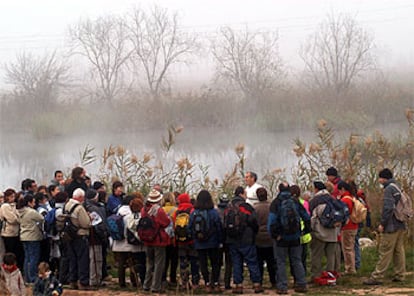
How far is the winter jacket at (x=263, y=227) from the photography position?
29.6 feet

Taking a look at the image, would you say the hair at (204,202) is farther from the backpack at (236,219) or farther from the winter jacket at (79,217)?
the winter jacket at (79,217)

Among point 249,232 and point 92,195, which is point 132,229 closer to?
point 92,195

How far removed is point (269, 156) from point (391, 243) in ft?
39.7

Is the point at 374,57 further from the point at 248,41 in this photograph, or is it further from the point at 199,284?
the point at 199,284

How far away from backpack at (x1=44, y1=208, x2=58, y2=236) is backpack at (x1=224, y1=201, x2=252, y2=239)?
8.04 ft

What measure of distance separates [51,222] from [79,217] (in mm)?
539

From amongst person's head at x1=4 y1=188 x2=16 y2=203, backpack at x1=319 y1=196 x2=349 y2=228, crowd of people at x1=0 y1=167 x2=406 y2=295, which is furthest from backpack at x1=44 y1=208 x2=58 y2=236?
backpack at x1=319 y1=196 x2=349 y2=228

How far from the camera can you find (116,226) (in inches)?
364

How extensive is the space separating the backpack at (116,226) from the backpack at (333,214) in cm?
273

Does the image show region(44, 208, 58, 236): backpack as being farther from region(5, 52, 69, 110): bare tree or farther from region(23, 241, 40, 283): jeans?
region(5, 52, 69, 110): bare tree

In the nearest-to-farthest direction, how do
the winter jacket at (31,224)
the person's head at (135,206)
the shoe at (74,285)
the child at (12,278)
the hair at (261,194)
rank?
the child at (12,278), the hair at (261,194), the person's head at (135,206), the shoe at (74,285), the winter jacket at (31,224)

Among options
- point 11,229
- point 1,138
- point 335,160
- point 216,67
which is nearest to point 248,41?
point 216,67

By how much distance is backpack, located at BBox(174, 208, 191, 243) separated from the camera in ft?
29.5

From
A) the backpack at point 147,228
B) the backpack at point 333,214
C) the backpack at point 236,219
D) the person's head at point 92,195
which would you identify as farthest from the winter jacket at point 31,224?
Answer: the backpack at point 333,214
